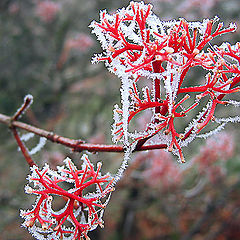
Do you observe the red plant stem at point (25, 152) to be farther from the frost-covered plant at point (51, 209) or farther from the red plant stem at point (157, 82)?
the red plant stem at point (157, 82)

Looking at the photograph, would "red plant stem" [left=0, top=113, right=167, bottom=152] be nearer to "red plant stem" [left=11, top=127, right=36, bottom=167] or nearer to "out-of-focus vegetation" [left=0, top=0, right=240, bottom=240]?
A: "red plant stem" [left=11, top=127, right=36, bottom=167]

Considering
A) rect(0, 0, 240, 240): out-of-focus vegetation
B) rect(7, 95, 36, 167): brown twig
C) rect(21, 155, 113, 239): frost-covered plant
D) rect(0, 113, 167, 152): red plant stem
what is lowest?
rect(21, 155, 113, 239): frost-covered plant


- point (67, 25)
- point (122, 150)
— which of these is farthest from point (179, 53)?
point (67, 25)

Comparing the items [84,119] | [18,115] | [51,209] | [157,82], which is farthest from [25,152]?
[84,119]

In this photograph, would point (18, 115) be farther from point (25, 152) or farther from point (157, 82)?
point (157, 82)

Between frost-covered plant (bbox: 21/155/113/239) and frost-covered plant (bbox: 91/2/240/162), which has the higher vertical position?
frost-covered plant (bbox: 91/2/240/162)

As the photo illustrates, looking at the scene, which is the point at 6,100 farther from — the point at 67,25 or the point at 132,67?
the point at 132,67

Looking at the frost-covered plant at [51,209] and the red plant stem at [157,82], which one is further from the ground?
the red plant stem at [157,82]

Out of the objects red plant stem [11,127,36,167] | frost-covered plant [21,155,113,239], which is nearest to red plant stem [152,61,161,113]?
frost-covered plant [21,155,113,239]

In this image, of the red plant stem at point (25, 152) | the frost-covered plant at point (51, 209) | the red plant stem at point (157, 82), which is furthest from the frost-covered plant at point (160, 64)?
the red plant stem at point (25, 152)
